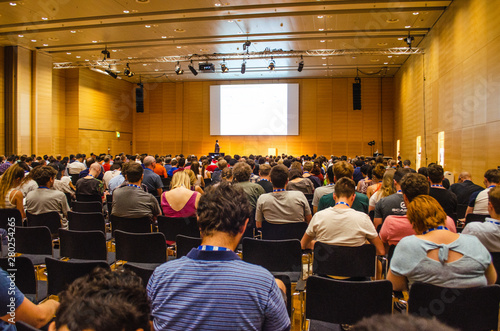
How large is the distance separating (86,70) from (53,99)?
8.25ft

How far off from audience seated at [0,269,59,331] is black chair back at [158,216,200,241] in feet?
7.65

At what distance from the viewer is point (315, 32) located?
542 inches

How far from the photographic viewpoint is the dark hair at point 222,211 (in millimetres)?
1521

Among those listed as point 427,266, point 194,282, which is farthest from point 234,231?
point 427,266

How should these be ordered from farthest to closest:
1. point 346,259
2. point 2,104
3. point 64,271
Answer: point 2,104 < point 346,259 < point 64,271

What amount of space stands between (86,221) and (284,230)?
251 centimetres

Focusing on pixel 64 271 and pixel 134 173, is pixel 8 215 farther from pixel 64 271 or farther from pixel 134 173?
pixel 64 271

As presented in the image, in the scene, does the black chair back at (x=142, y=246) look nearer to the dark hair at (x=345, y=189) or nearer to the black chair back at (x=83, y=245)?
the black chair back at (x=83, y=245)

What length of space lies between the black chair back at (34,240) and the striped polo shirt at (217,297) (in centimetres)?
276

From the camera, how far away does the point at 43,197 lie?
4.43 m

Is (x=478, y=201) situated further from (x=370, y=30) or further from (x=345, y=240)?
(x=370, y=30)

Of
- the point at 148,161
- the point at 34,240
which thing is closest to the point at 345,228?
the point at 34,240

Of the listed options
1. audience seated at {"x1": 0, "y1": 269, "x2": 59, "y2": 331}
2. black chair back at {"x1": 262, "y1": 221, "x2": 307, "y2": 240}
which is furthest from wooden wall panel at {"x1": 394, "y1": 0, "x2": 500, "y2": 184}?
audience seated at {"x1": 0, "y1": 269, "x2": 59, "y2": 331}

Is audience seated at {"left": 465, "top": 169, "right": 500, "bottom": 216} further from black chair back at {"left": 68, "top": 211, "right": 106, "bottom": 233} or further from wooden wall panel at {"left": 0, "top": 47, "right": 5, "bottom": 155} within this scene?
wooden wall panel at {"left": 0, "top": 47, "right": 5, "bottom": 155}
